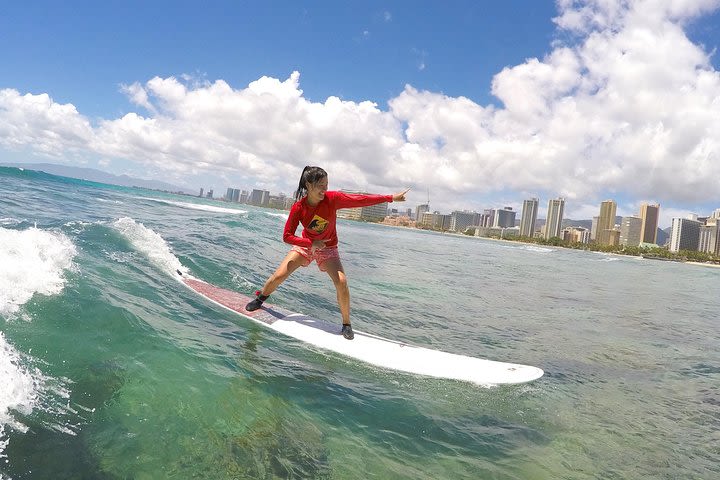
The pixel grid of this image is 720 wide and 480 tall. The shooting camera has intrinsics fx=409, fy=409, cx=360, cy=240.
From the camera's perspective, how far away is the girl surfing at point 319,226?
589 cm

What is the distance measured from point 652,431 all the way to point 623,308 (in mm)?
11069

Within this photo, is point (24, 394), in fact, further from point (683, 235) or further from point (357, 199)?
point (683, 235)

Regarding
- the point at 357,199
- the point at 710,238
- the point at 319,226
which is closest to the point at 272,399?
the point at 319,226

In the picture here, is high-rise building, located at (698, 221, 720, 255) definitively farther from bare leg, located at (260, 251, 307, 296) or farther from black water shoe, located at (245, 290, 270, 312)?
black water shoe, located at (245, 290, 270, 312)

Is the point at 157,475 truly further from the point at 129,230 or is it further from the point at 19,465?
the point at 129,230

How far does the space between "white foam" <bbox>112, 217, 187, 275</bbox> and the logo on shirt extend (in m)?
3.72

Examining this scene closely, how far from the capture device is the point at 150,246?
9.95 metres

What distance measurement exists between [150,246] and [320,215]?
5.96 meters

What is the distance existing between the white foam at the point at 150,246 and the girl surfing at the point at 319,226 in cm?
348

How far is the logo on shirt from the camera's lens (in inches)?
239

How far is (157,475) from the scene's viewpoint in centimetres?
253

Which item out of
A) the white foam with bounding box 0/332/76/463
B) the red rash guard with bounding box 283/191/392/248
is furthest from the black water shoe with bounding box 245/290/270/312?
Answer: the white foam with bounding box 0/332/76/463

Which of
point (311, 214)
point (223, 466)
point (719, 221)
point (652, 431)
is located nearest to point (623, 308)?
point (652, 431)

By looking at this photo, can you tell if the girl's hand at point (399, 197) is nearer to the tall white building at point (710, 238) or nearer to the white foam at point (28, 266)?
the white foam at point (28, 266)
